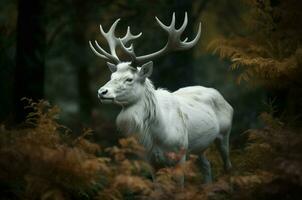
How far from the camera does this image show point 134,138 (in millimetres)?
9273

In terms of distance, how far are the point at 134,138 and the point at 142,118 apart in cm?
76

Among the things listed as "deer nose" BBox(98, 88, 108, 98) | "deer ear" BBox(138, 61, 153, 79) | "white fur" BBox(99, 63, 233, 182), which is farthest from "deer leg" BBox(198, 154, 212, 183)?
"deer nose" BBox(98, 88, 108, 98)

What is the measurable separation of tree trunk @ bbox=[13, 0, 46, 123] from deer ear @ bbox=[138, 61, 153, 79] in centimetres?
508

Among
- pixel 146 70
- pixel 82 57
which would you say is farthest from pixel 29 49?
pixel 146 70

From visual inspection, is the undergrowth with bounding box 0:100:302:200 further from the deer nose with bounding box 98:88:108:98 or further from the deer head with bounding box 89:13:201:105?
the deer head with bounding box 89:13:201:105

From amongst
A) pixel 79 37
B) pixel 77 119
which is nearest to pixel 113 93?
pixel 77 119

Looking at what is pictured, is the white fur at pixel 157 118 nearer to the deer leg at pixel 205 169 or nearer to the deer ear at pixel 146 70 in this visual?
the deer ear at pixel 146 70

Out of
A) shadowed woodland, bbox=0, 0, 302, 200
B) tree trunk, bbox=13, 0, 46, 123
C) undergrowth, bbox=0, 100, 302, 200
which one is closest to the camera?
undergrowth, bbox=0, 100, 302, 200

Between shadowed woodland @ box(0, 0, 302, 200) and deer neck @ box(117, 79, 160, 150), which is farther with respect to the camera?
deer neck @ box(117, 79, 160, 150)

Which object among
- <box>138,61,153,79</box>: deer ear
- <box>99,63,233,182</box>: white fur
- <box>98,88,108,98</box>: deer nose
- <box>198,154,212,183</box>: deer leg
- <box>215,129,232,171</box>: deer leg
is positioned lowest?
<box>198,154,212,183</box>: deer leg

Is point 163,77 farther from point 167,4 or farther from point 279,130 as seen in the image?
point 279,130

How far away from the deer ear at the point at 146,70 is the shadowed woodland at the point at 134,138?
A: 90cm

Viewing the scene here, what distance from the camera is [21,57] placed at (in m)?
14.7

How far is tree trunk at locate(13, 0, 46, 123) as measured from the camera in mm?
14719
